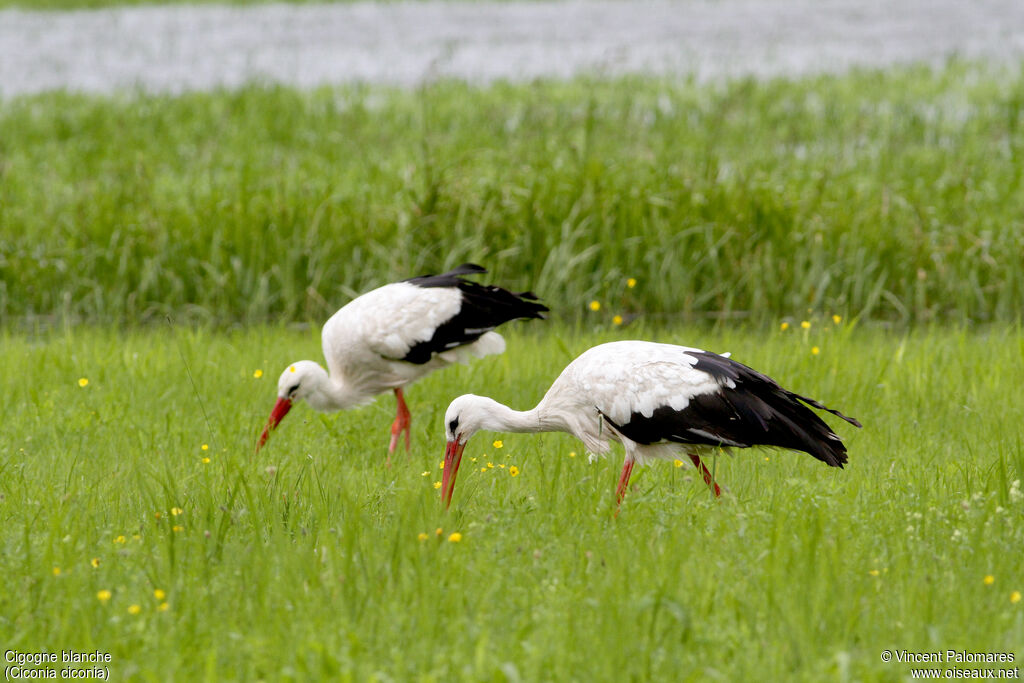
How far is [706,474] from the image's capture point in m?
4.69

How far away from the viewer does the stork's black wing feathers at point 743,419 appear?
4367 mm

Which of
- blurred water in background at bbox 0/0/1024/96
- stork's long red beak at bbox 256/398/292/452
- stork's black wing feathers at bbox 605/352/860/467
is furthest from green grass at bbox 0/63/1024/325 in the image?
blurred water in background at bbox 0/0/1024/96

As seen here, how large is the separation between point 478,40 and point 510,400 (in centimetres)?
1568

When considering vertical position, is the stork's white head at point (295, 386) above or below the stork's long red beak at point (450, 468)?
below

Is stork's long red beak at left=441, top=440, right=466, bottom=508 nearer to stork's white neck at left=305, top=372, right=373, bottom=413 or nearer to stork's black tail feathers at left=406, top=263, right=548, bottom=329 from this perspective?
stork's white neck at left=305, top=372, right=373, bottom=413

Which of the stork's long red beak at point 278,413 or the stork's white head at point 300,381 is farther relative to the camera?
the stork's white head at point 300,381

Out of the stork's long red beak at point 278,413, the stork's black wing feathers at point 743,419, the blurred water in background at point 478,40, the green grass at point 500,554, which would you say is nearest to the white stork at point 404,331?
the stork's long red beak at point 278,413

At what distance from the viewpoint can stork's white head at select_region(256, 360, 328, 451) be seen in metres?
5.67

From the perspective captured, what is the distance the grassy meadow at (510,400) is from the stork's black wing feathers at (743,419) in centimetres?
18

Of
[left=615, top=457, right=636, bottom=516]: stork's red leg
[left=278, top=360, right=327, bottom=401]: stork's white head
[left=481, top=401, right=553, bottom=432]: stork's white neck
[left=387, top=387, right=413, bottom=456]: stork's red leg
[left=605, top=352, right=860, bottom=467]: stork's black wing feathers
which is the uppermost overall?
[left=605, top=352, right=860, bottom=467]: stork's black wing feathers

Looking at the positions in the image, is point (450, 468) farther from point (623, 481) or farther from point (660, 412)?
point (660, 412)

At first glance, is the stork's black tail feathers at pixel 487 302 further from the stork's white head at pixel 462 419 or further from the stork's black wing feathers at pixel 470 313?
the stork's white head at pixel 462 419

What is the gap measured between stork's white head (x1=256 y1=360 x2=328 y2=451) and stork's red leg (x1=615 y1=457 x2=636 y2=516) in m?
1.67

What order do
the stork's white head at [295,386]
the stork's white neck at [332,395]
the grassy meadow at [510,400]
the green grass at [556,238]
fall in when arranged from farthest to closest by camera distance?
the green grass at [556,238]
the stork's white neck at [332,395]
the stork's white head at [295,386]
the grassy meadow at [510,400]
